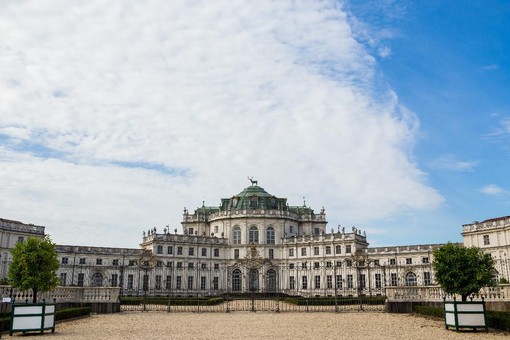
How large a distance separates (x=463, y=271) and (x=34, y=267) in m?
25.9

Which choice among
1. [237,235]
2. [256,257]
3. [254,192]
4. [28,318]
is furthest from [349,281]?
[28,318]

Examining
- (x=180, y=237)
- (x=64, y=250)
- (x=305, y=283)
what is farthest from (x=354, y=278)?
(x=64, y=250)

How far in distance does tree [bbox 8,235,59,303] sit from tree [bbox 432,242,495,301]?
24159mm

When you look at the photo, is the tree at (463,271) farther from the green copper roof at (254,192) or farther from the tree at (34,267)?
the green copper roof at (254,192)

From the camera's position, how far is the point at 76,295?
116 feet

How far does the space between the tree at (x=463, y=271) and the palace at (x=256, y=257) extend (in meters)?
42.8

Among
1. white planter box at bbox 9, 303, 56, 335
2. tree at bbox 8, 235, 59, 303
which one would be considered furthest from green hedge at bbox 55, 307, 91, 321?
white planter box at bbox 9, 303, 56, 335

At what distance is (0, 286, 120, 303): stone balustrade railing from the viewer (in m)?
33.7

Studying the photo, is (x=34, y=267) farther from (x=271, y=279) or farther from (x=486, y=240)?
(x=486, y=240)

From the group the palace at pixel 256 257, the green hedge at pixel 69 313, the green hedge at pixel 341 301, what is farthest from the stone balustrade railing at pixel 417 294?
the palace at pixel 256 257

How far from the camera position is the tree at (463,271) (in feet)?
88.4

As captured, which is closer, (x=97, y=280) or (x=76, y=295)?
(x=76, y=295)

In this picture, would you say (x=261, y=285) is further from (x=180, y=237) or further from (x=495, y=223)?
(x=495, y=223)

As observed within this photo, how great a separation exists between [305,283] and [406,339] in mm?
62944
